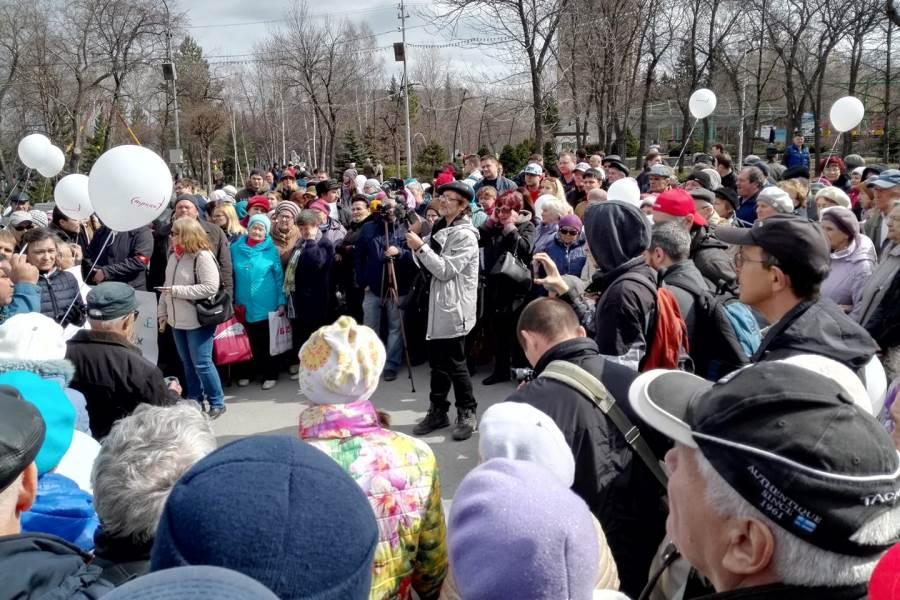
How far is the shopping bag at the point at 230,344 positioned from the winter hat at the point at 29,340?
305 cm

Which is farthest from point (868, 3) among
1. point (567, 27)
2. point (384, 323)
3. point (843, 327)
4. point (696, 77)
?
point (843, 327)

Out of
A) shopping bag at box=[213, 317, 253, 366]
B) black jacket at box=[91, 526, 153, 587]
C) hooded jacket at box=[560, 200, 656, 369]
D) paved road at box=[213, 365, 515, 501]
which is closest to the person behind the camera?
black jacket at box=[91, 526, 153, 587]

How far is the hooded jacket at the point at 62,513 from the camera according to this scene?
1.96 metres

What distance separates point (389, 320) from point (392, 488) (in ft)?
14.9

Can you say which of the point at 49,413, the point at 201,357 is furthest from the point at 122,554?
the point at 201,357

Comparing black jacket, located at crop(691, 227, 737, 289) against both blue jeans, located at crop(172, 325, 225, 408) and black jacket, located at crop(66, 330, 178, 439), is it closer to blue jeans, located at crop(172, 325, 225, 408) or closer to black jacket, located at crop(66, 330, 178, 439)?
black jacket, located at crop(66, 330, 178, 439)

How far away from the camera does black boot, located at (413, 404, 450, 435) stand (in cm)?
521

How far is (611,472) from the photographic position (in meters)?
2.37

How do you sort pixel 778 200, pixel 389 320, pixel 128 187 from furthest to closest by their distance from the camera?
pixel 389 320 < pixel 778 200 < pixel 128 187

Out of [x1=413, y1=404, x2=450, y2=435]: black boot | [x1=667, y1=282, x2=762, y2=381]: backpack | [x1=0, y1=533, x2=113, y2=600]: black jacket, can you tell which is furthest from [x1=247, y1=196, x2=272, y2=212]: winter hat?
[x1=0, y1=533, x2=113, y2=600]: black jacket

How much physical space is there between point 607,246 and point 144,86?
38100 mm

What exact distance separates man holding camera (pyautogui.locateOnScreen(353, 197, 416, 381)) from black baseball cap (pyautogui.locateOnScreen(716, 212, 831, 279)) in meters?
3.86

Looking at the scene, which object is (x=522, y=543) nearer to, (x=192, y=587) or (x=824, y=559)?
(x=824, y=559)

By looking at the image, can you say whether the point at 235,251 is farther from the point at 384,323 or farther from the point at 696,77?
the point at 696,77
